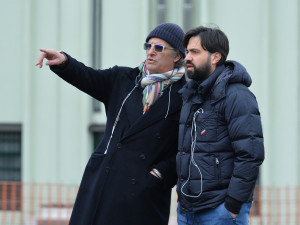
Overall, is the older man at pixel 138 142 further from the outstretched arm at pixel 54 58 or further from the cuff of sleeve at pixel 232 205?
the cuff of sleeve at pixel 232 205

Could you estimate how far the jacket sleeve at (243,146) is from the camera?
3.76 metres

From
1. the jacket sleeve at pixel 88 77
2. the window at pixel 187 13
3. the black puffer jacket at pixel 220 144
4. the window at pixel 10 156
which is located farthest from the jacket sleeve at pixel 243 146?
the window at pixel 10 156

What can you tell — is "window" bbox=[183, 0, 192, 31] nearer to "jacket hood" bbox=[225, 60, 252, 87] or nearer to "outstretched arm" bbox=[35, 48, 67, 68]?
"outstretched arm" bbox=[35, 48, 67, 68]

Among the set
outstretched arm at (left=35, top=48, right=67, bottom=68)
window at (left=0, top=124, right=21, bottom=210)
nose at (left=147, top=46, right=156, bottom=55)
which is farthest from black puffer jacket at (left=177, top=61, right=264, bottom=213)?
window at (left=0, top=124, right=21, bottom=210)

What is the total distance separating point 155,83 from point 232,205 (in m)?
1.17

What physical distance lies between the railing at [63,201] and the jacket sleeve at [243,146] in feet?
19.1

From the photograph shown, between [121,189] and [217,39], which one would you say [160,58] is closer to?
[217,39]

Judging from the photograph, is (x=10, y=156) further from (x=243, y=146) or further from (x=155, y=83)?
(x=243, y=146)

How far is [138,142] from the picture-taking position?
4539 mm

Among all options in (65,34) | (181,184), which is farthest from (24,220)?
(181,184)

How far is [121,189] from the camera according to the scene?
455 cm

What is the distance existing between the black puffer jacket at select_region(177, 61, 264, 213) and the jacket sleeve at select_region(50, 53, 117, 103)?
34.8 inches

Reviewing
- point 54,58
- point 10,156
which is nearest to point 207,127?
point 54,58

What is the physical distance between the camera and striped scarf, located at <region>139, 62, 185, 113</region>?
4594mm
